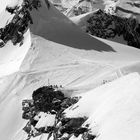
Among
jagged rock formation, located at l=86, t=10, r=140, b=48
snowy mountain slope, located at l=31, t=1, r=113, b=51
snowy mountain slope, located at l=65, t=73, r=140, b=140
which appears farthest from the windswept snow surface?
jagged rock formation, located at l=86, t=10, r=140, b=48

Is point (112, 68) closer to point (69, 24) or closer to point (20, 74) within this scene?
point (20, 74)

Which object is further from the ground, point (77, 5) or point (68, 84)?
point (68, 84)

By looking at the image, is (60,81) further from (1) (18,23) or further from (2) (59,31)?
(1) (18,23)

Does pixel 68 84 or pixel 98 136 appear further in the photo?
pixel 68 84

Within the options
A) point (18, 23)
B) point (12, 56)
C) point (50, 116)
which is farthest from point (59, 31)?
point (50, 116)

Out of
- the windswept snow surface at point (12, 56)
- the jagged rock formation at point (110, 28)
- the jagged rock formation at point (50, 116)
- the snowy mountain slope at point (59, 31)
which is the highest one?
the jagged rock formation at point (50, 116)

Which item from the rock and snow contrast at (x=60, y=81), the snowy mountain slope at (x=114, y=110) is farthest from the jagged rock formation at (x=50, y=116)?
the snowy mountain slope at (x=114, y=110)

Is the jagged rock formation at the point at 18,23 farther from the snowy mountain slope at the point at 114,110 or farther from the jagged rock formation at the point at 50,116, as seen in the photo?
the snowy mountain slope at the point at 114,110

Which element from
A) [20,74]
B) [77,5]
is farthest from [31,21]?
[77,5]
